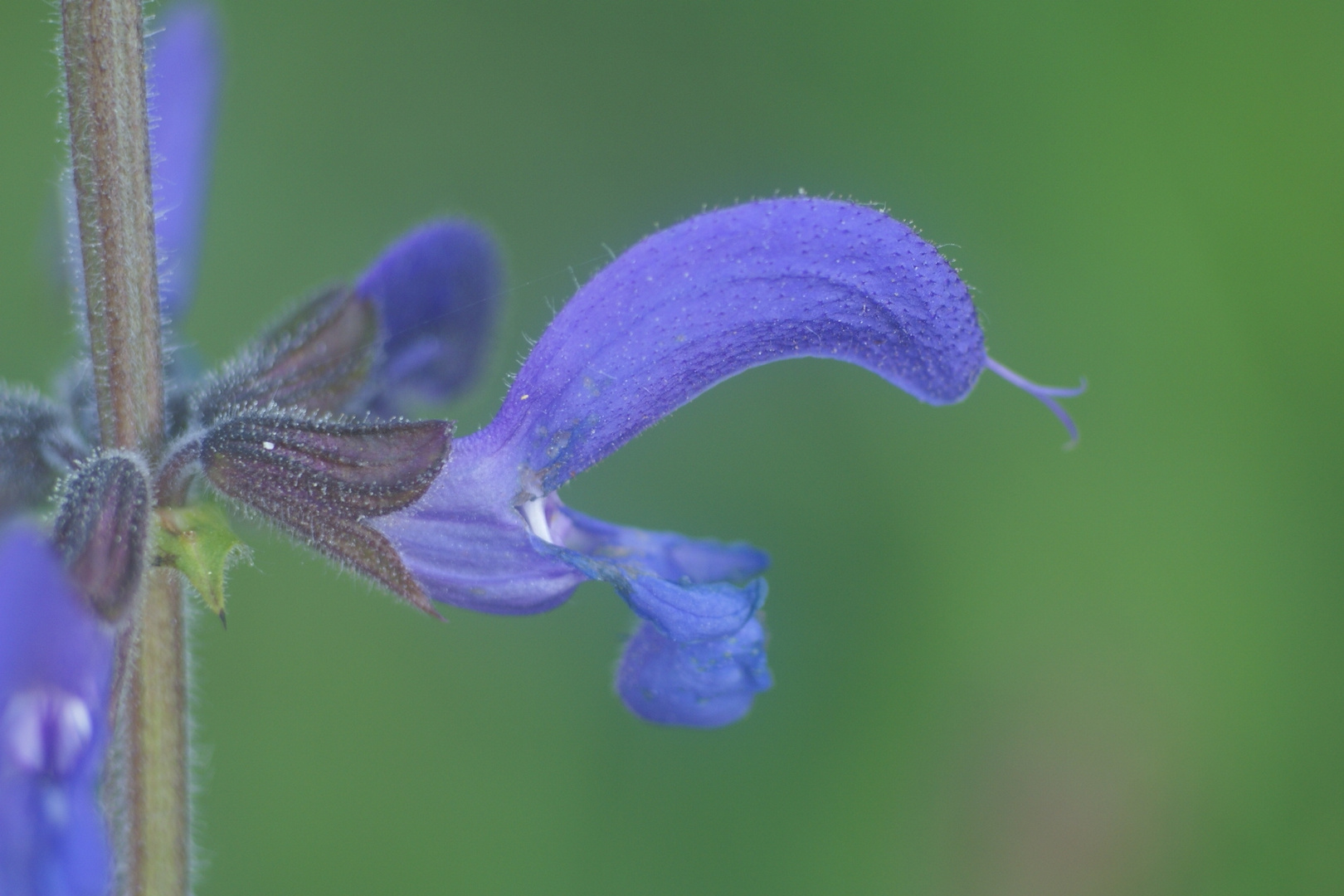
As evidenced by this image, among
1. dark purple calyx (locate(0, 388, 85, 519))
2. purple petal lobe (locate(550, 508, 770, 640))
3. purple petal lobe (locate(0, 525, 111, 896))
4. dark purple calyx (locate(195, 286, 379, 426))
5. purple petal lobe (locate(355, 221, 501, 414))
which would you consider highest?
purple petal lobe (locate(355, 221, 501, 414))

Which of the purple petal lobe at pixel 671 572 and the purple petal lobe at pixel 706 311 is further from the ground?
the purple petal lobe at pixel 706 311

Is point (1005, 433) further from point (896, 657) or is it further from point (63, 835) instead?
point (63, 835)

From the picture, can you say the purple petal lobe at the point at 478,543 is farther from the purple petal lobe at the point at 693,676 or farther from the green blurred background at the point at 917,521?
the green blurred background at the point at 917,521

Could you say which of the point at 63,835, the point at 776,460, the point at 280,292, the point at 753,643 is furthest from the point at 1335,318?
the point at 63,835

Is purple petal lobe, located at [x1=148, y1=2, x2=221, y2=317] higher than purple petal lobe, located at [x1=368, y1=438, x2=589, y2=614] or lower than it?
higher

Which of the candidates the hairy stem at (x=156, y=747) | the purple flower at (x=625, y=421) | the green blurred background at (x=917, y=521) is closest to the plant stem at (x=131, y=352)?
the hairy stem at (x=156, y=747)

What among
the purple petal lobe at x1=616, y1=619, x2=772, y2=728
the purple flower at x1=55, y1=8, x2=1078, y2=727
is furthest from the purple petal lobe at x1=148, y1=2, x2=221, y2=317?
the purple petal lobe at x1=616, y1=619, x2=772, y2=728

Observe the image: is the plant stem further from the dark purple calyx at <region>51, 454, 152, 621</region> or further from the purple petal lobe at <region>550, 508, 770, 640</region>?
the purple petal lobe at <region>550, 508, 770, 640</region>
